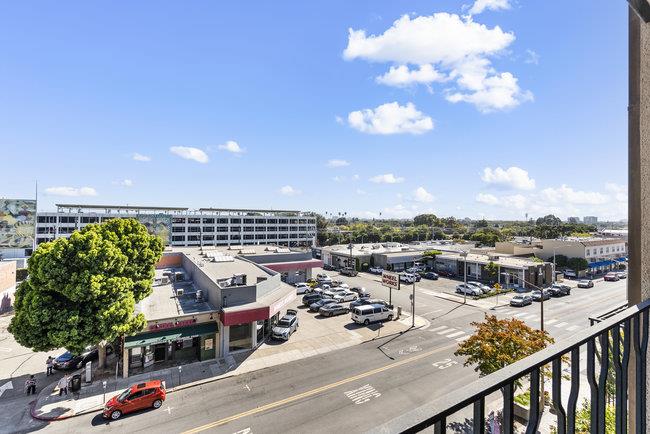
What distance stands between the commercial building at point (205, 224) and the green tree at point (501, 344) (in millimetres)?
71889

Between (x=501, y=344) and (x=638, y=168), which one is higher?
(x=638, y=168)

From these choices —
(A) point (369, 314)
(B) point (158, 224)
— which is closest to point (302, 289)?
(A) point (369, 314)

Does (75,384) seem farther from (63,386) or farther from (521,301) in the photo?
(521,301)

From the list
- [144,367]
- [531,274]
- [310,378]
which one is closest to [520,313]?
[531,274]

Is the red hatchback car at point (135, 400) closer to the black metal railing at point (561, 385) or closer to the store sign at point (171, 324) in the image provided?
the store sign at point (171, 324)

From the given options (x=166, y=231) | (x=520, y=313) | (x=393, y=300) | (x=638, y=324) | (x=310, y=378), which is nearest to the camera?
(x=638, y=324)

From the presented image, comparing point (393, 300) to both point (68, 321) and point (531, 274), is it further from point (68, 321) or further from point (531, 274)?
point (68, 321)

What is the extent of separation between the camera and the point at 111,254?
17062mm

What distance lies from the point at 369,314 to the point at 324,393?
1133 cm

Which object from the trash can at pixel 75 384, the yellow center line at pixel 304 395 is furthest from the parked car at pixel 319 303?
the trash can at pixel 75 384

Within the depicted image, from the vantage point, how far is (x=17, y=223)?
57.3 m

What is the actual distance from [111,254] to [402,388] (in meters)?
16.4

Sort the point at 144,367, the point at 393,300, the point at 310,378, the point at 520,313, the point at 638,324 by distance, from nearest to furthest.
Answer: the point at 638,324
the point at 310,378
the point at 144,367
the point at 520,313
the point at 393,300

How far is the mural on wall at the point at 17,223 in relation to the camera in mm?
56438
